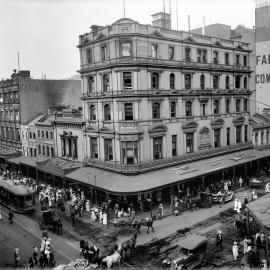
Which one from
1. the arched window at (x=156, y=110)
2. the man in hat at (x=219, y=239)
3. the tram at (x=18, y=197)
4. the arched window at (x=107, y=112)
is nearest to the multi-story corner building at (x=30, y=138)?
the tram at (x=18, y=197)

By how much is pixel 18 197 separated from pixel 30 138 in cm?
2132

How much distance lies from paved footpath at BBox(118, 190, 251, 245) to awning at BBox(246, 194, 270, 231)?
657cm

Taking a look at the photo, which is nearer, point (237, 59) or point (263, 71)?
point (237, 59)

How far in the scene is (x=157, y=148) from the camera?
38.2 meters

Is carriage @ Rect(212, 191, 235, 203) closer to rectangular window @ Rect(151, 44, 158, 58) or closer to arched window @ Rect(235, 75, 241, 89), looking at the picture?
rectangular window @ Rect(151, 44, 158, 58)

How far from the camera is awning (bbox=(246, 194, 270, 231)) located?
2117cm

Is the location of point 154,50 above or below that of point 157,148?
above

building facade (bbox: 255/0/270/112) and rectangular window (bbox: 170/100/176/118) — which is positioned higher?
building facade (bbox: 255/0/270/112)

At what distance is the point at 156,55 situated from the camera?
37125 mm

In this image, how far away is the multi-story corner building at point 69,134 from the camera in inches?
1658

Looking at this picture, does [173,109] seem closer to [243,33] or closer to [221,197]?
[221,197]

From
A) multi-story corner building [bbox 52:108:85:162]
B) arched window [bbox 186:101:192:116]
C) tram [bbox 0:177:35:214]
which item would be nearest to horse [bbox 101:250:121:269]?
tram [bbox 0:177:35:214]

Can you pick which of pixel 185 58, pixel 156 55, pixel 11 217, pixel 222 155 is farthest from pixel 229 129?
pixel 11 217

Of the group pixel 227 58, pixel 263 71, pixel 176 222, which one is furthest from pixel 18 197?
pixel 263 71
